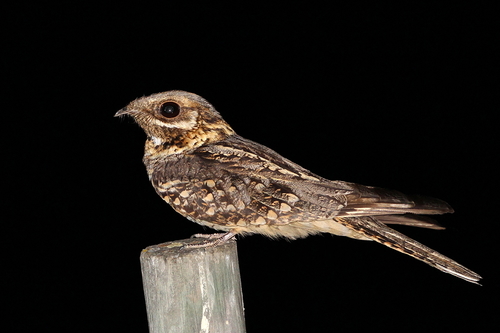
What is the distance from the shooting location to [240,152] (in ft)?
11.3

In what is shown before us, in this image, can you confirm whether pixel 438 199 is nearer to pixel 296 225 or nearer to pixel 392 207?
pixel 392 207

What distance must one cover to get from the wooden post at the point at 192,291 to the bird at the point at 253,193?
19 centimetres

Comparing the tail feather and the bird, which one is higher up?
the bird

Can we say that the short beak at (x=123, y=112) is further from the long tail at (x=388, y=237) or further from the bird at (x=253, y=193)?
the long tail at (x=388, y=237)

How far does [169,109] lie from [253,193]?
0.86 meters

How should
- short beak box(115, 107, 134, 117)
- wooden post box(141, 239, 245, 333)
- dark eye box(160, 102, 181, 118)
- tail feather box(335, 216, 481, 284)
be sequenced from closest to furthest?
wooden post box(141, 239, 245, 333)
tail feather box(335, 216, 481, 284)
dark eye box(160, 102, 181, 118)
short beak box(115, 107, 134, 117)

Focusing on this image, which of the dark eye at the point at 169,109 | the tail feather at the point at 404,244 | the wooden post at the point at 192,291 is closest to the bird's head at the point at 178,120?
the dark eye at the point at 169,109

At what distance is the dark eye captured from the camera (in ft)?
11.7

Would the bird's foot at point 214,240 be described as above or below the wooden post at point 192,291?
above

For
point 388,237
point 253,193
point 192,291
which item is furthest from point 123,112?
point 388,237

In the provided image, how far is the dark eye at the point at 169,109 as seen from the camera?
3578 mm

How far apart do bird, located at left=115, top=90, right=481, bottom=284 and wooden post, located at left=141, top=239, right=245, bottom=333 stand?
0.19m

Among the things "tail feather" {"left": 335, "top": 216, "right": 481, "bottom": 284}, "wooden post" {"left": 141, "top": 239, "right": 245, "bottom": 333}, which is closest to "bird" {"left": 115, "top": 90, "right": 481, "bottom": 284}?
"tail feather" {"left": 335, "top": 216, "right": 481, "bottom": 284}

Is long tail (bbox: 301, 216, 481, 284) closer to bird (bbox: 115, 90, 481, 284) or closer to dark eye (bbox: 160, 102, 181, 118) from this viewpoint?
bird (bbox: 115, 90, 481, 284)
